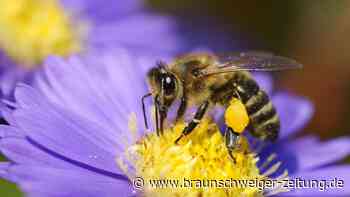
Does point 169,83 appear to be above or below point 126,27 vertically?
below

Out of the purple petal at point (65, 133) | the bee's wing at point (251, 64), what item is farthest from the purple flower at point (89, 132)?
the bee's wing at point (251, 64)

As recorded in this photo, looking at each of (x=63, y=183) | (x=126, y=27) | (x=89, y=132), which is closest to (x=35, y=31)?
(x=126, y=27)

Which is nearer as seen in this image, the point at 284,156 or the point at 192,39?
the point at 284,156

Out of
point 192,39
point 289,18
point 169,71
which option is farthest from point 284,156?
point 289,18

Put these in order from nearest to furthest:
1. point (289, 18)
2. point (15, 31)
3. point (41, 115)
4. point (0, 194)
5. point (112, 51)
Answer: point (41, 115)
point (0, 194)
point (112, 51)
point (15, 31)
point (289, 18)

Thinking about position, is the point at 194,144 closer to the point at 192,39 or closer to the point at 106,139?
the point at 106,139

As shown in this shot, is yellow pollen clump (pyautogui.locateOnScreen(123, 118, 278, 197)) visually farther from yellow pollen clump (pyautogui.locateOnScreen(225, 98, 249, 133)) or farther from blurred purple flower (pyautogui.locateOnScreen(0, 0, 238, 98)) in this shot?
blurred purple flower (pyautogui.locateOnScreen(0, 0, 238, 98))

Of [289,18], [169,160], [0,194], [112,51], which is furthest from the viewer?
[289,18]

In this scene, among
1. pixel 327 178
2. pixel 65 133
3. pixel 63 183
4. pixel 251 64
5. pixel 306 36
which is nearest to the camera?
pixel 63 183

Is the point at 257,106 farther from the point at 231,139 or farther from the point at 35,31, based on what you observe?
the point at 35,31
